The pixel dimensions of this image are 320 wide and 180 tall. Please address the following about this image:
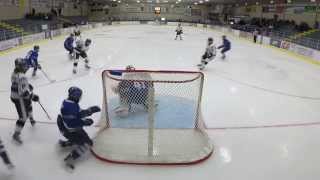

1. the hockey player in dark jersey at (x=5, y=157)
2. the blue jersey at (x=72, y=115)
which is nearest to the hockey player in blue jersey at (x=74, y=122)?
the blue jersey at (x=72, y=115)

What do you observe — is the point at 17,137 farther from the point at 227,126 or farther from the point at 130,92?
the point at 227,126

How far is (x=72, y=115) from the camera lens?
14.7ft

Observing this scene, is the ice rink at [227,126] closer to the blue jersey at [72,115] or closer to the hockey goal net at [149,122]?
the hockey goal net at [149,122]

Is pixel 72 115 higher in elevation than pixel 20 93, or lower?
lower

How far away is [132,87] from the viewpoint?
18.3ft

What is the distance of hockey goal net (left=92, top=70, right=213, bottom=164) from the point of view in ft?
15.9

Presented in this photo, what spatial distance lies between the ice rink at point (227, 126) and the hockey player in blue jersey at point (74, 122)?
200mm

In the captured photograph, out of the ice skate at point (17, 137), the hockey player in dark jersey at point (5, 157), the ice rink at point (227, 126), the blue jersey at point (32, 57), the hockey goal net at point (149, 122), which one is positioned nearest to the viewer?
the hockey player in dark jersey at point (5, 157)

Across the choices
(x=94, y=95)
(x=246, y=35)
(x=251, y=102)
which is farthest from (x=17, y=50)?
(x=246, y=35)

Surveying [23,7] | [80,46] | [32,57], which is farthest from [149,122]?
[23,7]

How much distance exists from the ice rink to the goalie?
71 cm

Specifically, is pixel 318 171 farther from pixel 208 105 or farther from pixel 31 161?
pixel 31 161

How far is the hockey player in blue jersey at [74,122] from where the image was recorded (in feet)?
14.6

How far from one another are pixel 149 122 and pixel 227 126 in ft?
7.23
